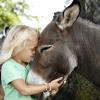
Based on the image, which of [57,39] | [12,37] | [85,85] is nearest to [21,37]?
[12,37]

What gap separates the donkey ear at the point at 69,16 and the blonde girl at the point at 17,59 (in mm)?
386

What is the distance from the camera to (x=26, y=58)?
4.77 meters

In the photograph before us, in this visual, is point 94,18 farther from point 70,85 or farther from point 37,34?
point 37,34

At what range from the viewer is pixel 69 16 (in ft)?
16.3

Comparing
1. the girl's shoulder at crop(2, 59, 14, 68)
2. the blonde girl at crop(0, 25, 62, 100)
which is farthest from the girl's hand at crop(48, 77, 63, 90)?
the girl's shoulder at crop(2, 59, 14, 68)

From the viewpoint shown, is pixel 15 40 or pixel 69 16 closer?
pixel 15 40

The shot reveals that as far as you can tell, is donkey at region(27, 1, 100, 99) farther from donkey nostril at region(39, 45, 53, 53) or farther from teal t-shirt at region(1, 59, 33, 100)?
teal t-shirt at region(1, 59, 33, 100)

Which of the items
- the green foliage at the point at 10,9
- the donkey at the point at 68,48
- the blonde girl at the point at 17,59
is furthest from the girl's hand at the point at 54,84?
the green foliage at the point at 10,9

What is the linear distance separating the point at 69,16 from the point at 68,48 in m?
0.40

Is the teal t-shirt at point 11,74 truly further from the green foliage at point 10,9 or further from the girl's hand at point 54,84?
the green foliage at point 10,9

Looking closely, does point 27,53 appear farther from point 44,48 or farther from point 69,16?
point 69,16

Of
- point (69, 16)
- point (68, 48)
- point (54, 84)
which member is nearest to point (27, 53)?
point (54, 84)

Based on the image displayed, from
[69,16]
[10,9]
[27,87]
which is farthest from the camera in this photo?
[10,9]

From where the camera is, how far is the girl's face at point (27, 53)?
188 inches
